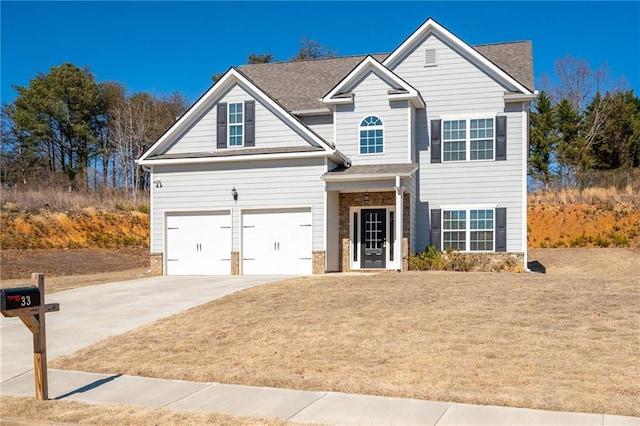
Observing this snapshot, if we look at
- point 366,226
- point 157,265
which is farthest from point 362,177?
point 157,265

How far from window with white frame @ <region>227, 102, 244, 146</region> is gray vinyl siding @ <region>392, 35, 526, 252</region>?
6.07 metres

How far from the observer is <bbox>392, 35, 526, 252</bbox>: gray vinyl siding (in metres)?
23.0

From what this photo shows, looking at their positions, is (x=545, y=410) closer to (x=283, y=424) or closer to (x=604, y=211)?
(x=283, y=424)

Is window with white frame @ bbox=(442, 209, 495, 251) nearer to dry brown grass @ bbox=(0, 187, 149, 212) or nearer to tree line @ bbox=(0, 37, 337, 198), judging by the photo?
dry brown grass @ bbox=(0, 187, 149, 212)

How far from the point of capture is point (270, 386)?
360 inches

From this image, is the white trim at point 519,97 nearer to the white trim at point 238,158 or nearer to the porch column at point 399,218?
the porch column at point 399,218

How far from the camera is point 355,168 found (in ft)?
74.4

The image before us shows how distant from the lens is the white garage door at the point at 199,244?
76.0 feet

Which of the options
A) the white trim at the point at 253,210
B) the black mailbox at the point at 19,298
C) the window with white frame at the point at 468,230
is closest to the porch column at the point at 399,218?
the window with white frame at the point at 468,230

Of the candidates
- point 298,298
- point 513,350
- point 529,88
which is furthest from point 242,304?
point 529,88

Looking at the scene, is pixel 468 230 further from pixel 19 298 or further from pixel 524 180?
pixel 19 298

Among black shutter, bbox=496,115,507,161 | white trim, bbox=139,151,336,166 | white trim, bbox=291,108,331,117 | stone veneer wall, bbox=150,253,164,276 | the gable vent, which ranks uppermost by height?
the gable vent

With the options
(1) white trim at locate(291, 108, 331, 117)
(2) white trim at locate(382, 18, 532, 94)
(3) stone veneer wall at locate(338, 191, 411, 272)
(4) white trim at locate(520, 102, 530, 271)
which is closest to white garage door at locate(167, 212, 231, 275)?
(3) stone veneer wall at locate(338, 191, 411, 272)

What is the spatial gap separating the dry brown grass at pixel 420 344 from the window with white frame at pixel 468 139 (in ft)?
27.2
